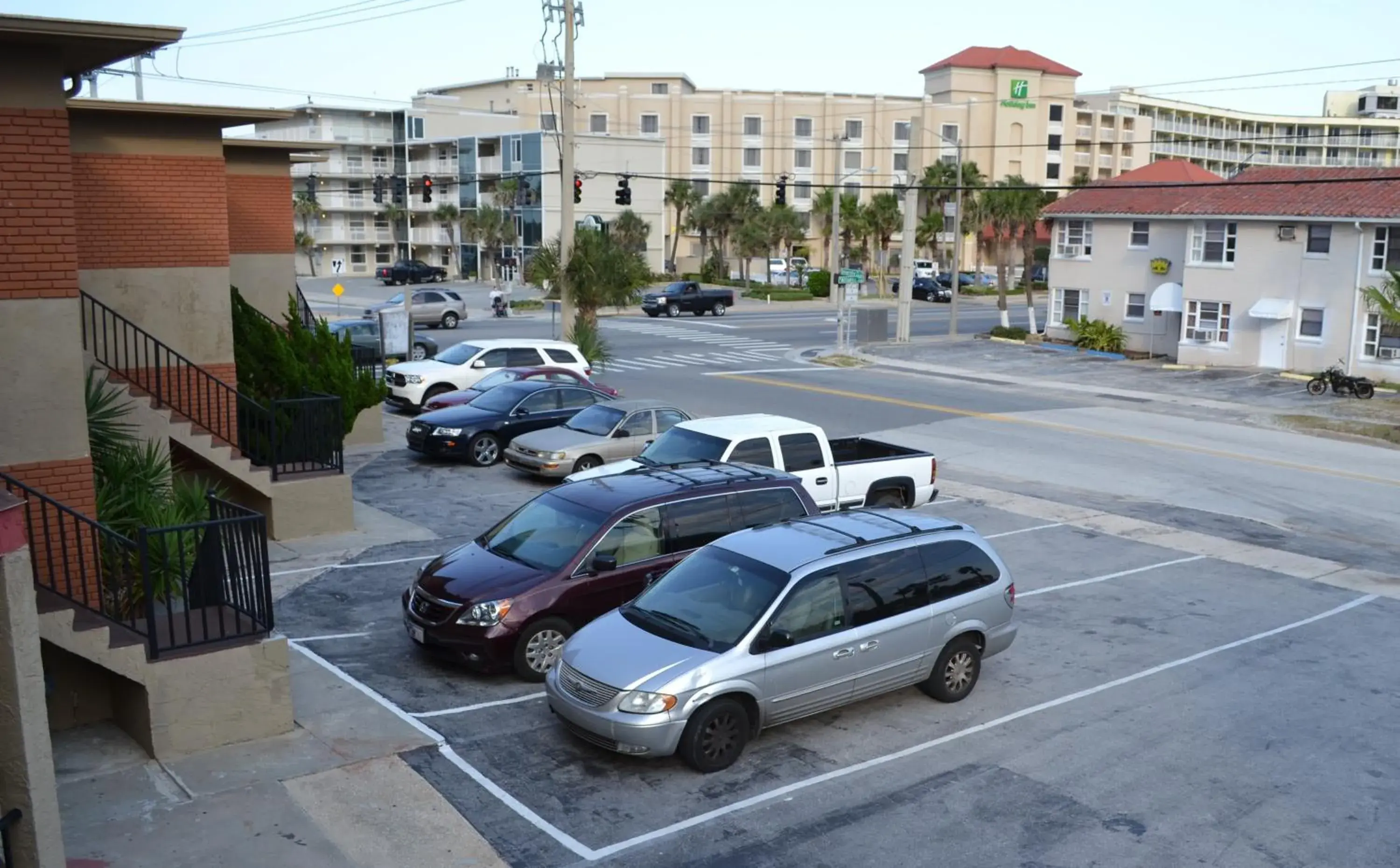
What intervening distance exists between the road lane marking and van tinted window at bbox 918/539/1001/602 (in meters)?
14.9

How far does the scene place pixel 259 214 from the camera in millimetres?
20094

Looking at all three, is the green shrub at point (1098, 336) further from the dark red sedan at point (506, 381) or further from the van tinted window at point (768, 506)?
the van tinted window at point (768, 506)

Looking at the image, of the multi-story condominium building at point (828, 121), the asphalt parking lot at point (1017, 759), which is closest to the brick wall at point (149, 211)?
the asphalt parking lot at point (1017, 759)

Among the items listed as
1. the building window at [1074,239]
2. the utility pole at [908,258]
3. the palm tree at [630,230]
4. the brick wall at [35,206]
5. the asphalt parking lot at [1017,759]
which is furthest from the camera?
the palm tree at [630,230]

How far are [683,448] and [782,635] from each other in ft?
24.6

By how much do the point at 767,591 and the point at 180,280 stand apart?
29.3ft

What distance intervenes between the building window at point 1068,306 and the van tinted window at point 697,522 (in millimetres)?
37645

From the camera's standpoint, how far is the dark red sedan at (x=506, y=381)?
76.5 ft

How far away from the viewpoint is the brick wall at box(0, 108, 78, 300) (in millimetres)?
9406

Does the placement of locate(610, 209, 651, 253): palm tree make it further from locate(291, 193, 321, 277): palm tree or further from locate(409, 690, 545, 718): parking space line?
locate(409, 690, 545, 718): parking space line

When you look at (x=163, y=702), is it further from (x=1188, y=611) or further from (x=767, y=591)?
(x=1188, y=611)

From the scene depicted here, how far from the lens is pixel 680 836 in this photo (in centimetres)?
822

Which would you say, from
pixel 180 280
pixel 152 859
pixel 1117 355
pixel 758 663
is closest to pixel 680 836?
pixel 758 663

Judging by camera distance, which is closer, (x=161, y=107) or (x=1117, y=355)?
(x=161, y=107)
